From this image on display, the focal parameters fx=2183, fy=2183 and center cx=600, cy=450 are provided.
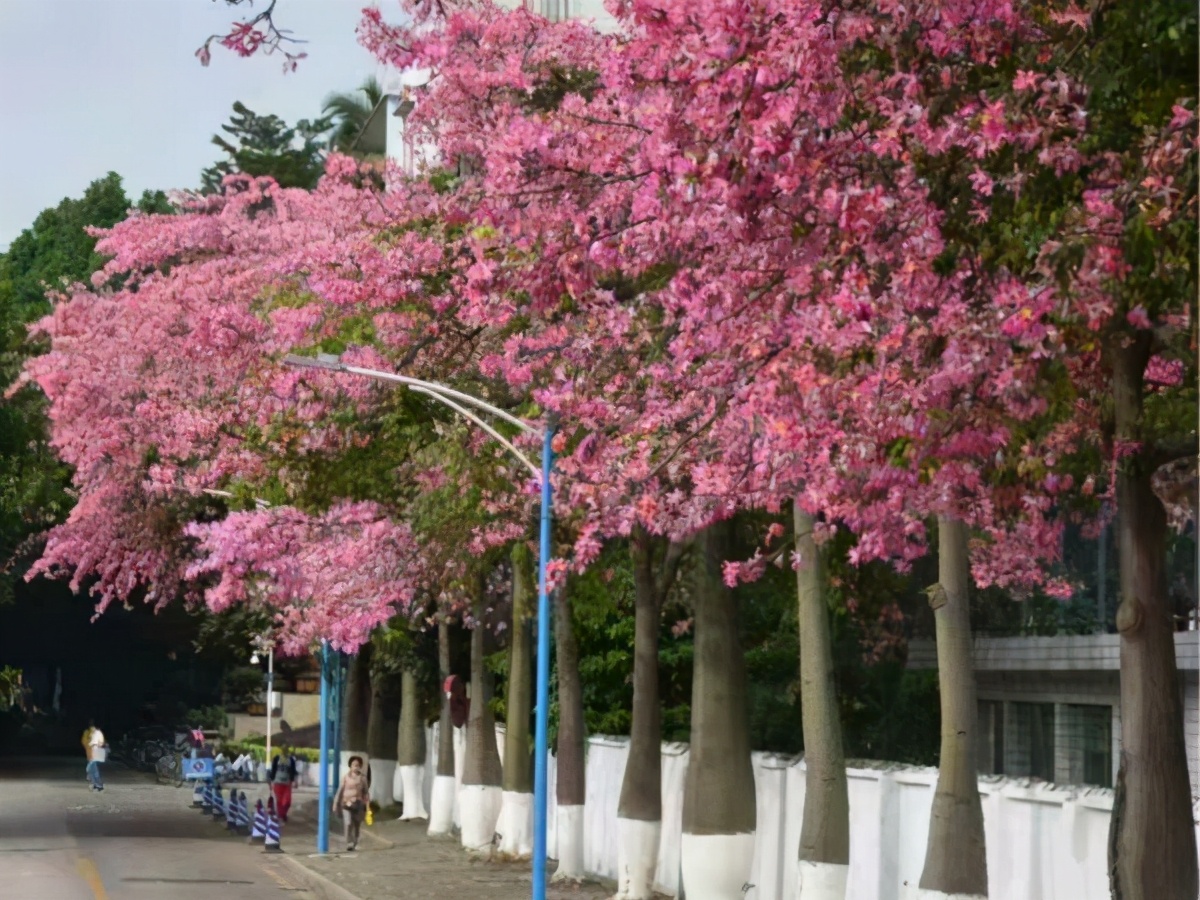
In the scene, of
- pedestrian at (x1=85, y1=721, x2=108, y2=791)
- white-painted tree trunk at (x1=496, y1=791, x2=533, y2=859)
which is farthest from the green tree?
white-painted tree trunk at (x1=496, y1=791, x2=533, y2=859)

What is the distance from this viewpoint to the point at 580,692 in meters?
31.1

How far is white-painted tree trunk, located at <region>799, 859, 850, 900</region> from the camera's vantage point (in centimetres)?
2095

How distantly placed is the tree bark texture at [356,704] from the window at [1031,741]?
2107 centimetres

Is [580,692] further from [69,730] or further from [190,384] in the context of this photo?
[69,730]

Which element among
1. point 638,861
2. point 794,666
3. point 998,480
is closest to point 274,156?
point 794,666

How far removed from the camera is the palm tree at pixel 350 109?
81500 millimetres

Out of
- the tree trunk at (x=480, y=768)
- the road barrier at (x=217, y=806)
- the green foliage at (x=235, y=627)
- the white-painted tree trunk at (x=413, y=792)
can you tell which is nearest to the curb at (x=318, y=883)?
the tree trunk at (x=480, y=768)

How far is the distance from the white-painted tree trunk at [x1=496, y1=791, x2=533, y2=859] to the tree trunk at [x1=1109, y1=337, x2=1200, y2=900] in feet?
71.1

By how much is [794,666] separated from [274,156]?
52.5 meters

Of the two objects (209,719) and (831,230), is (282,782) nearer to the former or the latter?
(831,230)

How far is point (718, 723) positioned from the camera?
23953 millimetres

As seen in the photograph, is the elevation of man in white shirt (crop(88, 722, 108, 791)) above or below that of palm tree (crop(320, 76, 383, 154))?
below

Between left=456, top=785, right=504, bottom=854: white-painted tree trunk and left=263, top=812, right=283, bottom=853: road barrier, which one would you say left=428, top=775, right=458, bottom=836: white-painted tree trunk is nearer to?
left=263, top=812, right=283, bottom=853: road barrier

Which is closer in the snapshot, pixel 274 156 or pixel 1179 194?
pixel 1179 194
